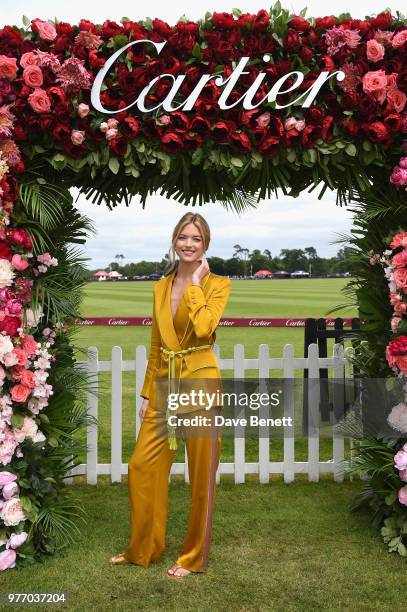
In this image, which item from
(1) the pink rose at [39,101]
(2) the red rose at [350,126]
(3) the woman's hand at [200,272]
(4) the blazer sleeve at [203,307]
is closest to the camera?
(4) the blazer sleeve at [203,307]

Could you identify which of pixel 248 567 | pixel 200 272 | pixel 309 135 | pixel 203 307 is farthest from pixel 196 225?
pixel 248 567

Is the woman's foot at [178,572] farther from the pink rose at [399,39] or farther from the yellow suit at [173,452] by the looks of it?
the pink rose at [399,39]

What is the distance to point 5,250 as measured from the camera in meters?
4.08

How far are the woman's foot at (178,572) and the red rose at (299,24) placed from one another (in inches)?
144

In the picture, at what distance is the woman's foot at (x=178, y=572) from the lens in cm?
393

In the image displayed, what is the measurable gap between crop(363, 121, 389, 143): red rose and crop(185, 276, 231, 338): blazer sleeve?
59.1 inches

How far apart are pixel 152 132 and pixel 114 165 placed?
1.11 feet

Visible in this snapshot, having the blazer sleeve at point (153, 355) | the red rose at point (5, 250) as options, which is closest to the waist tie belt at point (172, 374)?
the blazer sleeve at point (153, 355)

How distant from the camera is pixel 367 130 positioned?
165 inches

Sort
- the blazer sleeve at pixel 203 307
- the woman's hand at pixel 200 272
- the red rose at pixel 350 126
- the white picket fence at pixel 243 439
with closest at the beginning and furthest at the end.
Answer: the blazer sleeve at pixel 203 307, the woman's hand at pixel 200 272, the red rose at pixel 350 126, the white picket fence at pixel 243 439

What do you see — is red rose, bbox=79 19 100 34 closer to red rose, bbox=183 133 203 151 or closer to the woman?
red rose, bbox=183 133 203 151

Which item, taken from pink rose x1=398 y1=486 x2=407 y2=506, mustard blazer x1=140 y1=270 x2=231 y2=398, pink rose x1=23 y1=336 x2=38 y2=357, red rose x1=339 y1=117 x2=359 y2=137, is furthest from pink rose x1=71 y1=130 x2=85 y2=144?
pink rose x1=398 y1=486 x2=407 y2=506

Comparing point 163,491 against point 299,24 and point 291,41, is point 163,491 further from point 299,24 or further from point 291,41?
point 299,24

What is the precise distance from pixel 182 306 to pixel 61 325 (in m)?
1.14
